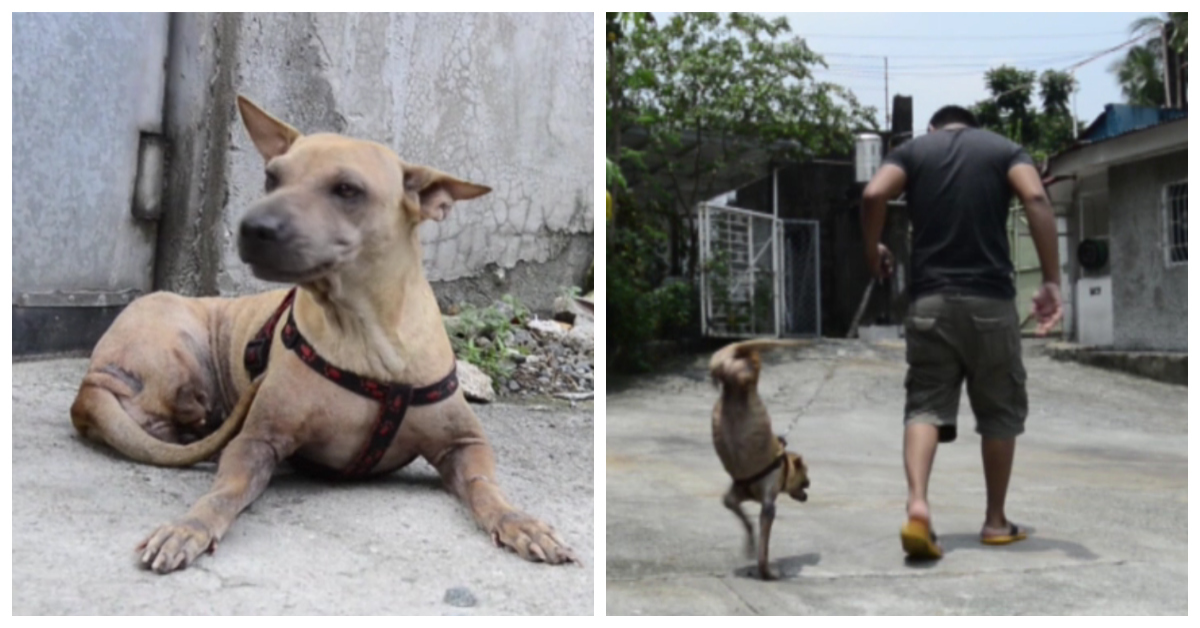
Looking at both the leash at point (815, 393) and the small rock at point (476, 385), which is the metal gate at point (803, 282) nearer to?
the leash at point (815, 393)

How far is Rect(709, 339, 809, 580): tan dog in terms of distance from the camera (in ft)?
6.82

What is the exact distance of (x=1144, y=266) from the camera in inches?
110

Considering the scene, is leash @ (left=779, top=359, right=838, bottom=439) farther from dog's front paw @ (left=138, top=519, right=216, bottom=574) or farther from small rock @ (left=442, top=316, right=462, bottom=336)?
dog's front paw @ (left=138, top=519, right=216, bottom=574)

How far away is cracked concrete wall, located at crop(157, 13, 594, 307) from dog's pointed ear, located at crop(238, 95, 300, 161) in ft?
0.56

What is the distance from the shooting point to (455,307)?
234 cm

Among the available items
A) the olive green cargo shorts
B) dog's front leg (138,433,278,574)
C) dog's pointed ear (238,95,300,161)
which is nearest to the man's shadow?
the olive green cargo shorts

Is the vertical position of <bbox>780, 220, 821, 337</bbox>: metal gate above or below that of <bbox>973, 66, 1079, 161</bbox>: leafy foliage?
below

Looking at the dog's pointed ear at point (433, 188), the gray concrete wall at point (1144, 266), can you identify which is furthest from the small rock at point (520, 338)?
the gray concrete wall at point (1144, 266)

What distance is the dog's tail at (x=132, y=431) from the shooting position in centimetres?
211

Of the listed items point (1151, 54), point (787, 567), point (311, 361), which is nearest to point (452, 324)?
point (311, 361)

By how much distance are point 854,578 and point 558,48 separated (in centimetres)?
114

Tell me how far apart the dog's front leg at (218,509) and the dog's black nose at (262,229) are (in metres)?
0.42

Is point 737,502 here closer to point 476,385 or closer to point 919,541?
point 919,541

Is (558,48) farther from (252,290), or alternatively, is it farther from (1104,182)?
(1104,182)
